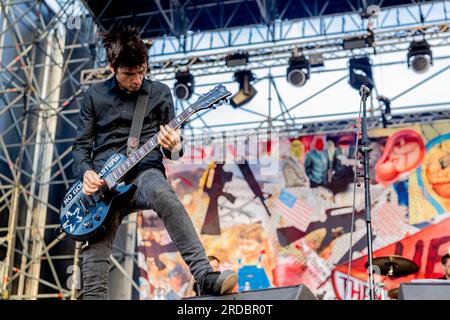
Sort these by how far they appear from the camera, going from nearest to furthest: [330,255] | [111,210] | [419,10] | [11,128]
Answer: [111,210]
[330,255]
[419,10]
[11,128]

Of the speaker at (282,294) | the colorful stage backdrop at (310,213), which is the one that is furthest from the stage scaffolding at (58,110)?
the speaker at (282,294)

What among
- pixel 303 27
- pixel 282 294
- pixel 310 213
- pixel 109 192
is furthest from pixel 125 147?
pixel 303 27

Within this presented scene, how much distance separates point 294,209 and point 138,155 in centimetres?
630

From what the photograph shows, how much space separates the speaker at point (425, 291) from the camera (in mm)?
2053

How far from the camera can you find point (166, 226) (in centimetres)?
308

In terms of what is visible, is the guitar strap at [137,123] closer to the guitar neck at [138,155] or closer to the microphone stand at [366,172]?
the guitar neck at [138,155]

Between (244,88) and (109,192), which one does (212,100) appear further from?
(244,88)

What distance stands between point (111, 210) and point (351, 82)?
6.46 m

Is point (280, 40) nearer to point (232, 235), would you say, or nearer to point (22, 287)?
point (232, 235)

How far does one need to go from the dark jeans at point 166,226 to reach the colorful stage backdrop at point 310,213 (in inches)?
224

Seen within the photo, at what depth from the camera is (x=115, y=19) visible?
11.0 meters
